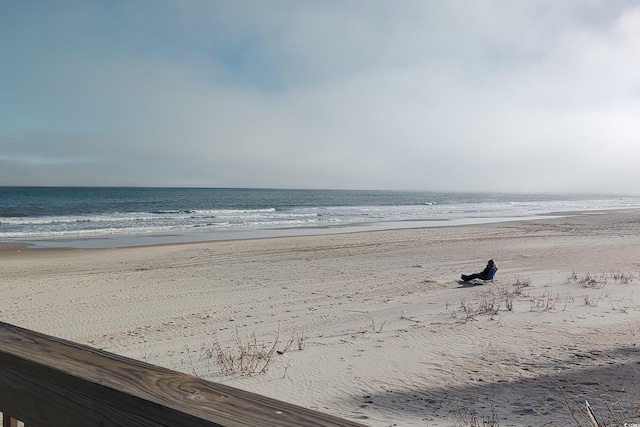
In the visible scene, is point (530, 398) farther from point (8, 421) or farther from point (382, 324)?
point (8, 421)

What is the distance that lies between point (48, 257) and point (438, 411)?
1675 centimetres

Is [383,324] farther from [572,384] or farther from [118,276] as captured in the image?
[118,276]

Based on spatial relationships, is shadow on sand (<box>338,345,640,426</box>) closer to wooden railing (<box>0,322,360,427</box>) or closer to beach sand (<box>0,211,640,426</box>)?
beach sand (<box>0,211,640,426</box>)

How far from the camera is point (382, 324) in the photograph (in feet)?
23.5

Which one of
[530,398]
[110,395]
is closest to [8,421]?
[110,395]

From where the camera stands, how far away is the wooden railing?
1.09 m

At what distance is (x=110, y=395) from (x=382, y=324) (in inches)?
246

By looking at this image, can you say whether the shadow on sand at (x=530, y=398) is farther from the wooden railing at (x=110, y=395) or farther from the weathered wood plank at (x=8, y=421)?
the wooden railing at (x=110, y=395)

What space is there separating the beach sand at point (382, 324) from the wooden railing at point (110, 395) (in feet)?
9.18

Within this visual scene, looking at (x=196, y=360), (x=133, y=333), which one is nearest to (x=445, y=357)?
(x=196, y=360)

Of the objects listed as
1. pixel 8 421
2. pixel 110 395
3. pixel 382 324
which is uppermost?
pixel 110 395

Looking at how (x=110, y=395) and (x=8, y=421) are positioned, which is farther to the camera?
(x=8, y=421)

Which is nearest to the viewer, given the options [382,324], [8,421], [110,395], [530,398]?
[110,395]

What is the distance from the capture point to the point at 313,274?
40.0 feet
